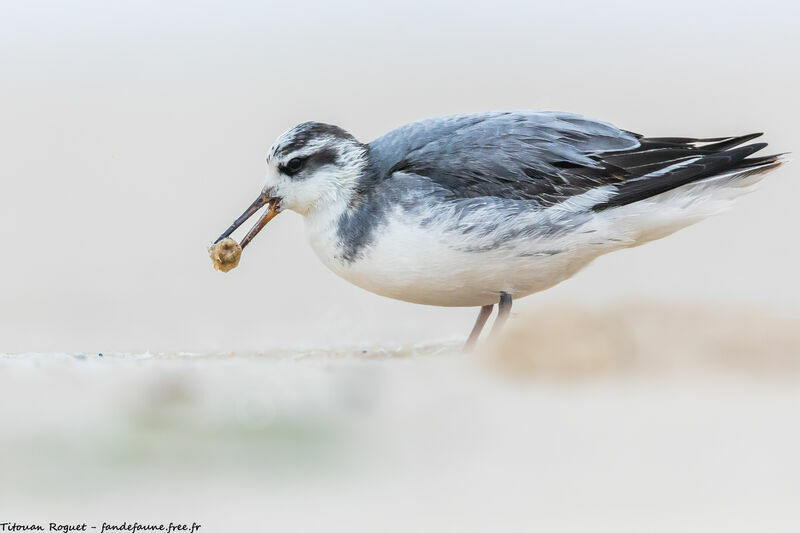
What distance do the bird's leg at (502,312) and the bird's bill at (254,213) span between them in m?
1.74

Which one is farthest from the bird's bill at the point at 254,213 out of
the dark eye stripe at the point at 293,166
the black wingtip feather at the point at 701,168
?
the black wingtip feather at the point at 701,168

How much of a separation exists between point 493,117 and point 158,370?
9.64 ft

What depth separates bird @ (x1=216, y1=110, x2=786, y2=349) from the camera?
7.48 meters

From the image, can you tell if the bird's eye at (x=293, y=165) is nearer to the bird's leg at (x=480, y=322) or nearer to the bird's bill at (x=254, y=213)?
the bird's bill at (x=254, y=213)

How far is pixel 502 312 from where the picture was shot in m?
7.79

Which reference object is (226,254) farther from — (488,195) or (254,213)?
(488,195)

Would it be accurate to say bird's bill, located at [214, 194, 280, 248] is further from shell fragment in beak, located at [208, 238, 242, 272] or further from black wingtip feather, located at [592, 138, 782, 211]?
black wingtip feather, located at [592, 138, 782, 211]

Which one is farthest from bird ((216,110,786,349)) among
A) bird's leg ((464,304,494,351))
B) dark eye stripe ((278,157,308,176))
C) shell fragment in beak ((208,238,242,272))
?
bird's leg ((464,304,494,351))

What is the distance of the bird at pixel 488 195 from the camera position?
7480mm

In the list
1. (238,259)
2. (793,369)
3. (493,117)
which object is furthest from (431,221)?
(793,369)

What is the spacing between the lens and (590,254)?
25.4 feet

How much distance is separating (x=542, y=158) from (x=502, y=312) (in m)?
1.10

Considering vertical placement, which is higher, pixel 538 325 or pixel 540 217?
pixel 540 217

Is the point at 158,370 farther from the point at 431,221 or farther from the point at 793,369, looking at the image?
the point at 793,369
